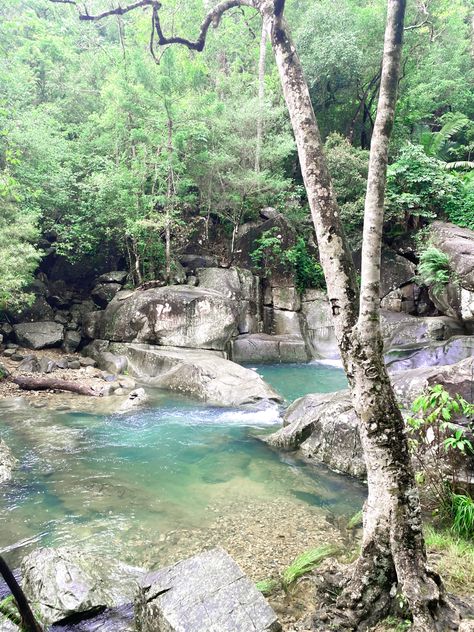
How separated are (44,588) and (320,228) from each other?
149 inches

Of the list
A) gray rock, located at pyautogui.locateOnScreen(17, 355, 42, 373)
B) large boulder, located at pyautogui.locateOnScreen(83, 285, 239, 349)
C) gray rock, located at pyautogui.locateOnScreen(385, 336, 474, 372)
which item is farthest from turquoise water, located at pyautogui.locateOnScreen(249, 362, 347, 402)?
gray rock, located at pyautogui.locateOnScreen(17, 355, 42, 373)

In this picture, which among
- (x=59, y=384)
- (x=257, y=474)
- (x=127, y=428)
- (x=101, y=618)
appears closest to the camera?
(x=101, y=618)

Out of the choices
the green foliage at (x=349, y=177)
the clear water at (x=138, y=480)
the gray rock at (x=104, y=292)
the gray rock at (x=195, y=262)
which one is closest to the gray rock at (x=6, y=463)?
the clear water at (x=138, y=480)

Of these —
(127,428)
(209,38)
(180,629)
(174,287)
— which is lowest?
(127,428)

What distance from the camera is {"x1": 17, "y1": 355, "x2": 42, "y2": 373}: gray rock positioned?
42.3 ft

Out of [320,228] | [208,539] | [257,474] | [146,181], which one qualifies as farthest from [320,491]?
[146,181]

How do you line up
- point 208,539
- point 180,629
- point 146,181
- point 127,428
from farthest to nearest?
point 146,181 → point 127,428 → point 208,539 → point 180,629

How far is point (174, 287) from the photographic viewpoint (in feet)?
52.7

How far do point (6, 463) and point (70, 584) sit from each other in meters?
3.58

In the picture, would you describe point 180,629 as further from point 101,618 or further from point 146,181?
point 146,181

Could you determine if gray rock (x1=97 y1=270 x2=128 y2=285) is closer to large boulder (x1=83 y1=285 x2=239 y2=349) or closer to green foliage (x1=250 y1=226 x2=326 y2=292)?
large boulder (x1=83 y1=285 x2=239 y2=349)

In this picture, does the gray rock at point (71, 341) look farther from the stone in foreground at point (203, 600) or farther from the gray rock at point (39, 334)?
the stone in foreground at point (203, 600)

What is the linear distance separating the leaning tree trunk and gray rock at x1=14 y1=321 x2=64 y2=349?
1463cm

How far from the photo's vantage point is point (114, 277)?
18422 mm
